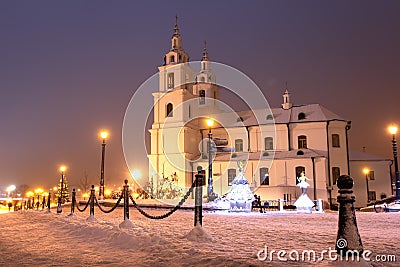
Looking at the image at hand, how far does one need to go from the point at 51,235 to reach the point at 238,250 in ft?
19.6

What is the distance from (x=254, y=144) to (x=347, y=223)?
44.1 metres

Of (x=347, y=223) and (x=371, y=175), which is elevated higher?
(x=371, y=175)

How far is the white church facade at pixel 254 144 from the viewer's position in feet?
142

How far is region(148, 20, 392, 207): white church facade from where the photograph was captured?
1704 inches

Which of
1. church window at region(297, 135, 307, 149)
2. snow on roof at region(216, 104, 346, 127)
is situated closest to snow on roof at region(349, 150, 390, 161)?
snow on roof at region(216, 104, 346, 127)

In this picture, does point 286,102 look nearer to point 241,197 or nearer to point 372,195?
point 372,195

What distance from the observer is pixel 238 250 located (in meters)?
6.30

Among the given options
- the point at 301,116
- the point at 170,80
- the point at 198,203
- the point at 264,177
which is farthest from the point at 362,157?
the point at 198,203

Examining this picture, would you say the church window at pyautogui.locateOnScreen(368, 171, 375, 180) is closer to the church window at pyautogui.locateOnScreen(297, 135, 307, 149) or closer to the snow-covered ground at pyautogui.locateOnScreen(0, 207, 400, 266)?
the church window at pyautogui.locateOnScreen(297, 135, 307, 149)

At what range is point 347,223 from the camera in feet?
16.9

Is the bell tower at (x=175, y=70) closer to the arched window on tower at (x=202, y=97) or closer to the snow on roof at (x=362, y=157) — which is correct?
the arched window on tower at (x=202, y=97)

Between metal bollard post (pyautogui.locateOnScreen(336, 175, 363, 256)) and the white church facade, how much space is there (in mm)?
35771

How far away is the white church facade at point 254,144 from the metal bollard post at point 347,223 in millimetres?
35771

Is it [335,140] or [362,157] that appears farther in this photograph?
[362,157]
